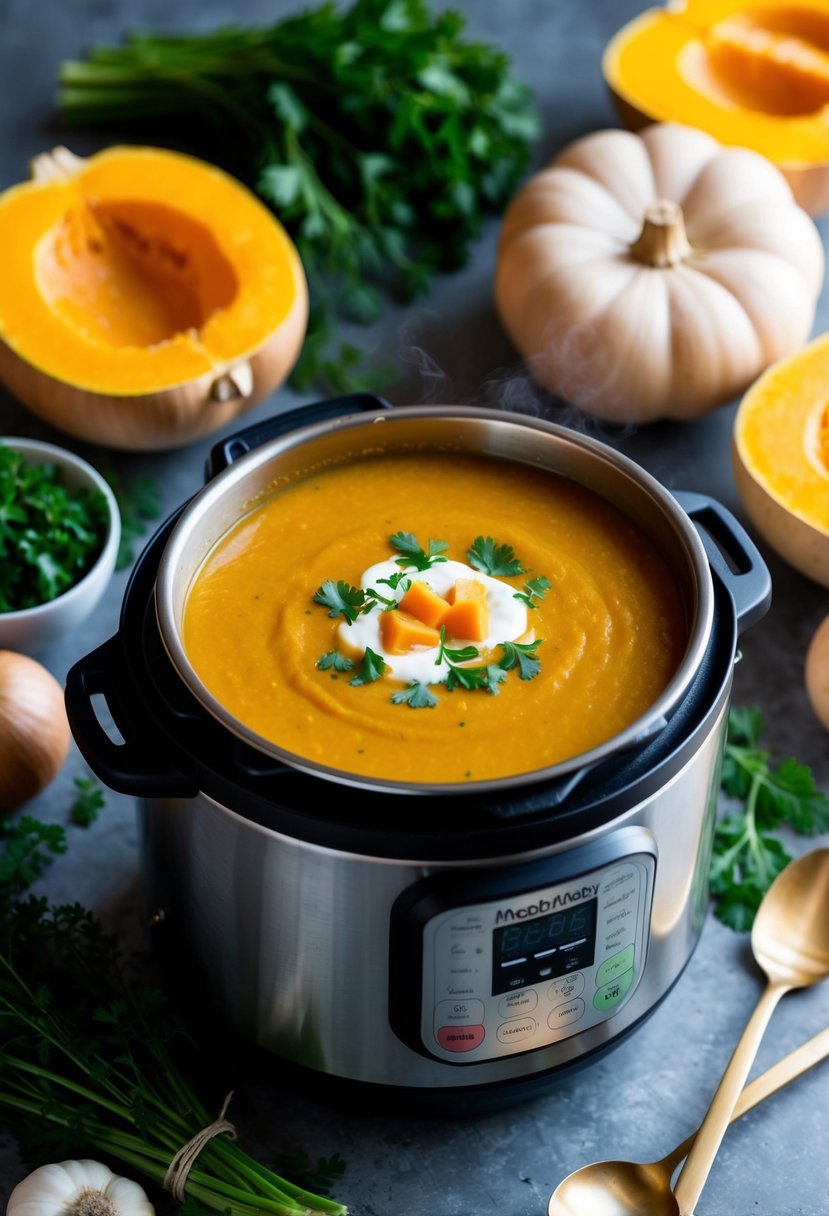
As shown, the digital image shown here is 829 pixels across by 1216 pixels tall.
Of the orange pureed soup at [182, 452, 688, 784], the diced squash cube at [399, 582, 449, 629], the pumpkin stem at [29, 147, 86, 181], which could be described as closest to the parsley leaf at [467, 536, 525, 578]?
the orange pureed soup at [182, 452, 688, 784]

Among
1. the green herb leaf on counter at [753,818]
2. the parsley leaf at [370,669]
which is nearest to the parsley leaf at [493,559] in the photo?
the parsley leaf at [370,669]

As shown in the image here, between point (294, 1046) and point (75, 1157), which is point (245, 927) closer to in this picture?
point (294, 1046)

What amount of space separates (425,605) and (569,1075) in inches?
23.2

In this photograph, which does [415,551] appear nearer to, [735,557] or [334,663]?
[334,663]

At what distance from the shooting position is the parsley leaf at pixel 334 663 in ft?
5.46

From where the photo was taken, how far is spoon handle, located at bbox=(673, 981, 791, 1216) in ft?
5.33

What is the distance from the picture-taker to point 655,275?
2.63 metres

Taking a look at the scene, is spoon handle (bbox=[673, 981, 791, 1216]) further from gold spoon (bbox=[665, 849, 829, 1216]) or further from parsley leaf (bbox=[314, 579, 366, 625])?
parsley leaf (bbox=[314, 579, 366, 625])

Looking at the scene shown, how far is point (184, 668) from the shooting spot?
1.52 meters

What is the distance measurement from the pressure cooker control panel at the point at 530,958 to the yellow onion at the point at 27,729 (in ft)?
2.52

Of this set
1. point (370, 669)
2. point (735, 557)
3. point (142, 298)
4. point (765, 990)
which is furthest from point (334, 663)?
point (142, 298)

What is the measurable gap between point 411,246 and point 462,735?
5.82 feet

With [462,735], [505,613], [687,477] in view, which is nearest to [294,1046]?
[462,735]

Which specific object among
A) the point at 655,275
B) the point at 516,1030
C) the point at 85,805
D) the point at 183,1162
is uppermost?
the point at 655,275
